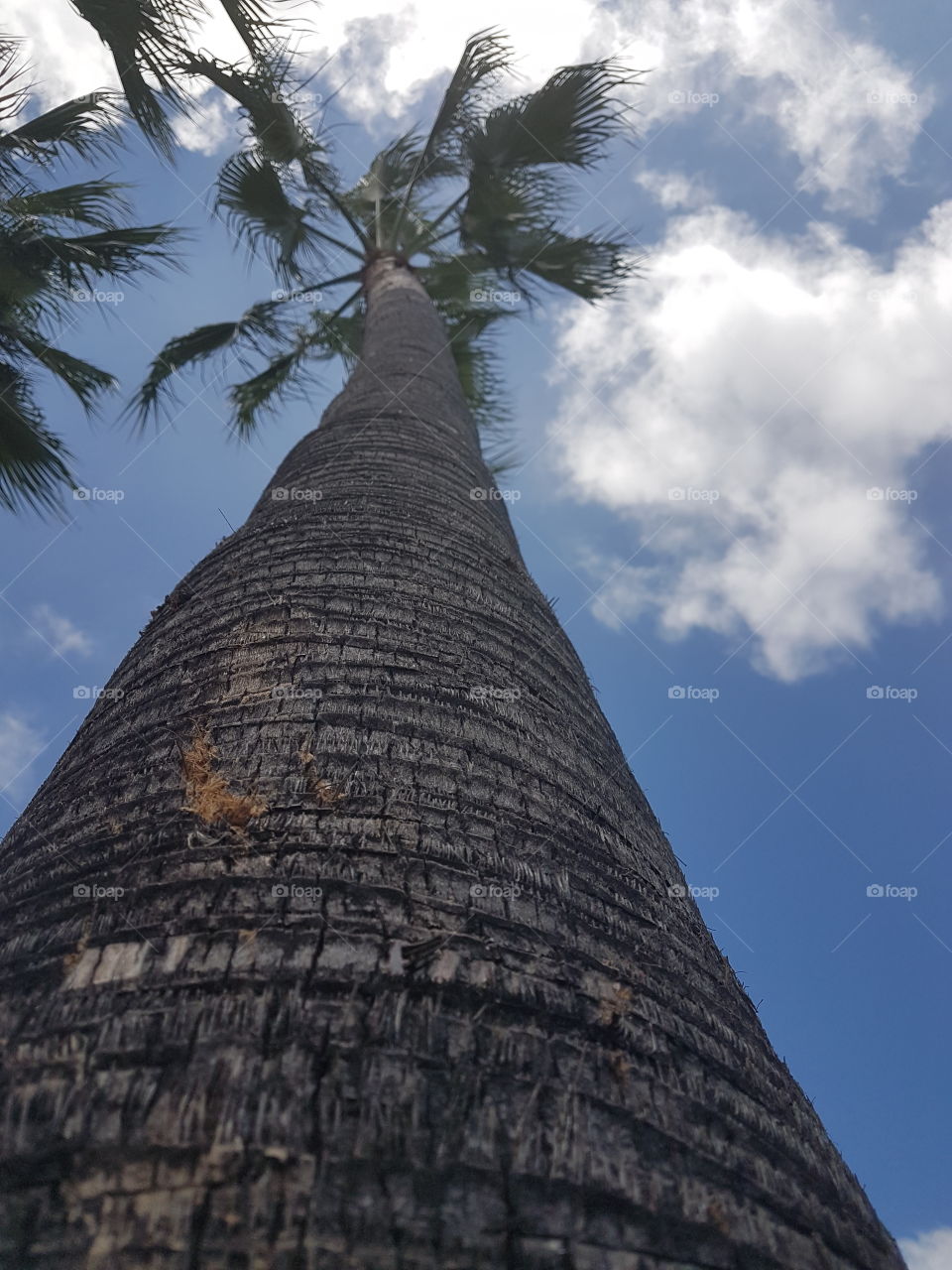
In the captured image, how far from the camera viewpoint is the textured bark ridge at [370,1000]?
3.35 ft

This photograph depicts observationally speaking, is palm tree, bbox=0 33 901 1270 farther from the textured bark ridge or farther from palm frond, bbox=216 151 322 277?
palm frond, bbox=216 151 322 277

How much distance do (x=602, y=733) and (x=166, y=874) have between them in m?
1.44

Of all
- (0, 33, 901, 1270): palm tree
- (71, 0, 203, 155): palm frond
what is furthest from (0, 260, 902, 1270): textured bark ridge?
(71, 0, 203, 155): palm frond

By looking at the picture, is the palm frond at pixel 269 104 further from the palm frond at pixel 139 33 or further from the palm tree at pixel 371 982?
the palm tree at pixel 371 982

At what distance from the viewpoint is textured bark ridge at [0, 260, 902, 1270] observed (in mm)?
1021

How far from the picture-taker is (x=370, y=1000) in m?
1.23

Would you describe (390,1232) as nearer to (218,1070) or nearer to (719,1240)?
(218,1070)

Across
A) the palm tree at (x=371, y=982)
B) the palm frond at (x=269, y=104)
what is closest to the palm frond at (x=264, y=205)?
the palm frond at (x=269, y=104)

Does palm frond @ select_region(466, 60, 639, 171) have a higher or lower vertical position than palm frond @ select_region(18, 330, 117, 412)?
higher

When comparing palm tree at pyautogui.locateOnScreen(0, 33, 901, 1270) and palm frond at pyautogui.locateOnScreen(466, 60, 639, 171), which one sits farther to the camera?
palm frond at pyautogui.locateOnScreen(466, 60, 639, 171)

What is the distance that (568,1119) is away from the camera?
1160 millimetres

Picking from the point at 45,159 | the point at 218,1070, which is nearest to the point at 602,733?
the point at 218,1070

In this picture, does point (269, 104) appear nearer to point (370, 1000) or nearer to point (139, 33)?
point (139, 33)

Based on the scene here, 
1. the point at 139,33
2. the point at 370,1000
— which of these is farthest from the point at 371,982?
the point at 139,33
